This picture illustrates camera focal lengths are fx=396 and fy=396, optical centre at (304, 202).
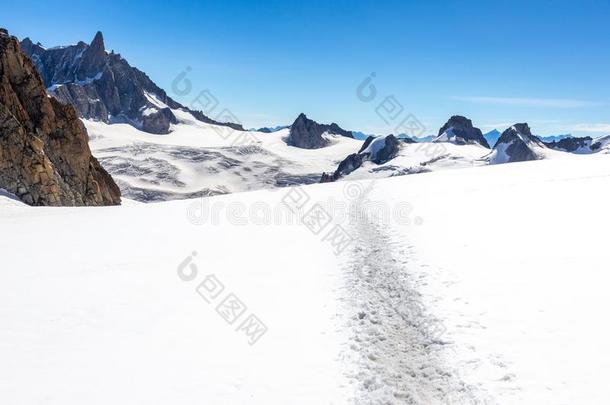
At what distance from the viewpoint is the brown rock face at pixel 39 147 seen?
4466cm

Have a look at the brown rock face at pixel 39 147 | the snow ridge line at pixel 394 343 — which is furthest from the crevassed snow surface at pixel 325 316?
the brown rock face at pixel 39 147

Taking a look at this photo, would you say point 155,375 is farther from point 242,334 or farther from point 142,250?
point 142,250

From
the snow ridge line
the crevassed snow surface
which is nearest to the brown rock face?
the crevassed snow surface

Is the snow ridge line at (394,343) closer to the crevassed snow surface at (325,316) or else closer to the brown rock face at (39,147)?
the crevassed snow surface at (325,316)

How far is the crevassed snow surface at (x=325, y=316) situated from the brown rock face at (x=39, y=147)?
28.4 metres

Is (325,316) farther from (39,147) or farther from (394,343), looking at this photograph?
(39,147)

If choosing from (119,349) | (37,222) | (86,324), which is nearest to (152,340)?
(119,349)

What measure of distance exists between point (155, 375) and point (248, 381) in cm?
211

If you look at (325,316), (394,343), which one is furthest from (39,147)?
(394,343)

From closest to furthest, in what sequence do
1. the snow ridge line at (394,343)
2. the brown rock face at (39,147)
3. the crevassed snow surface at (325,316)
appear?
the snow ridge line at (394,343) → the crevassed snow surface at (325,316) → the brown rock face at (39,147)

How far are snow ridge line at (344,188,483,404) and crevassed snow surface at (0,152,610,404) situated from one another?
43 mm

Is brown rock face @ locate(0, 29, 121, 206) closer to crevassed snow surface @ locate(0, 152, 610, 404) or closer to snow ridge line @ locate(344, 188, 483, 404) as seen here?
crevassed snow surface @ locate(0, 152, 610, 404)

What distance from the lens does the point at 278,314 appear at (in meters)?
11.6

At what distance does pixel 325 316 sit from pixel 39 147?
52.7 meters
